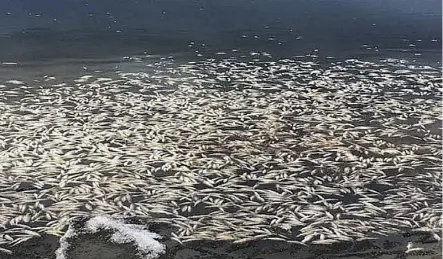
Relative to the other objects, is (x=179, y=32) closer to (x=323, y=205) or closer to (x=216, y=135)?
(x=216, y=135)

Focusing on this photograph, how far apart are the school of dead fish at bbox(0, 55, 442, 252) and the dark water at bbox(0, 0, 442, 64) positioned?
5.52 metres

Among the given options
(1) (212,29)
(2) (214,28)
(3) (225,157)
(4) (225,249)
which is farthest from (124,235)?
(2) (214,28)

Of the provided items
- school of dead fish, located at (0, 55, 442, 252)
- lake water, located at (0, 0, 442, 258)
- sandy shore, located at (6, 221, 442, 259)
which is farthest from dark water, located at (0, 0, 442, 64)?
sandy shore, located at (6, 221, 442, 259)

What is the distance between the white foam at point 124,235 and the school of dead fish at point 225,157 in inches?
9.2

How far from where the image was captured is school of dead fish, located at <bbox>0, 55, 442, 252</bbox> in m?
7.84

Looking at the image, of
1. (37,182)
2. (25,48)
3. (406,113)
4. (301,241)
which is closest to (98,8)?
(25,48)

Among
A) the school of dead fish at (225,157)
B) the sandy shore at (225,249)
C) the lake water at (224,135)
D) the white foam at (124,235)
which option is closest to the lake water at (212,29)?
the lake water at (224,135)

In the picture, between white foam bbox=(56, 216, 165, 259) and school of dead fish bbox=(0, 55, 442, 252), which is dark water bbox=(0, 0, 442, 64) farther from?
white foam bbox=(56, 216, 165, 259)

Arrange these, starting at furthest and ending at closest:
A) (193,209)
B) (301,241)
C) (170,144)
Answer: (170,144) → (193,209) → (301,241)

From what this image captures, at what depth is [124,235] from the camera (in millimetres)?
7316

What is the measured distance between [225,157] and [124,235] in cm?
311

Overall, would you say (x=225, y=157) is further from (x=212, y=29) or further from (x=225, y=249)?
(x=212, y=29)

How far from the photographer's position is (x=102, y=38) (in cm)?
2423

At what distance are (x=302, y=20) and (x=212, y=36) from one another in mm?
6909
